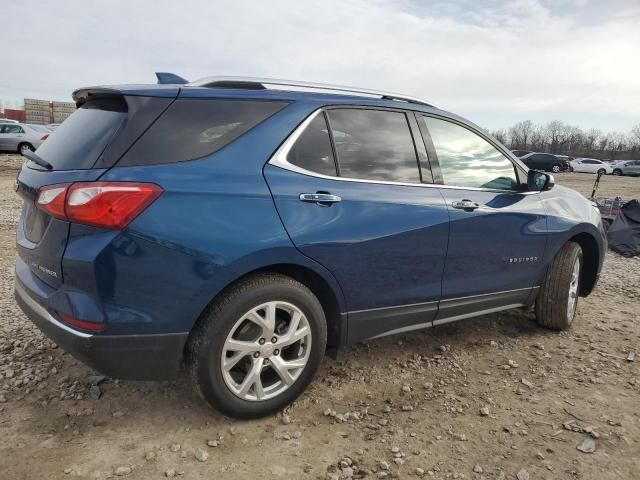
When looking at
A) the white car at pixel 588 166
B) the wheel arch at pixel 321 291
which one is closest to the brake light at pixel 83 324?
the wheel arch at pixel 321 291

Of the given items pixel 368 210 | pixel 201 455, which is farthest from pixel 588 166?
pixel 201 455

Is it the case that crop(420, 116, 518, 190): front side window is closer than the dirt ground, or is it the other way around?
the dirt ground

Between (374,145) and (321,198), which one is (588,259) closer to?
(374,145)

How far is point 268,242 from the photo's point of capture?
2.45 meters

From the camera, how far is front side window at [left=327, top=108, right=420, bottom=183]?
2898 millimetres

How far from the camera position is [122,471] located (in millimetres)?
2240

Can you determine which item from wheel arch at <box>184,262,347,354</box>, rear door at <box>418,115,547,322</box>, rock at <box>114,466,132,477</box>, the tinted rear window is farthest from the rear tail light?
rear door at <box>418,115,547,322</box>

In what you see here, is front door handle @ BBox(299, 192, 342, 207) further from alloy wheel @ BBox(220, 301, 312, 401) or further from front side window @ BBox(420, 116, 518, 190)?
front side window @ BBox(420, 116, 518, 190)

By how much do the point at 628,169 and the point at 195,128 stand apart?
4904cm

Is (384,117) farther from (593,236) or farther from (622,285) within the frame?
(622,285)

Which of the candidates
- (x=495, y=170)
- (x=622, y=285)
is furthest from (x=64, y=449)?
(x=622, y=285)

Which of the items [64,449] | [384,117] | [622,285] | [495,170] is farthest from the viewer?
[622,285]

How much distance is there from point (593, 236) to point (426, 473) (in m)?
2.96

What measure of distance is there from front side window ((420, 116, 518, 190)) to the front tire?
54.5 inches
